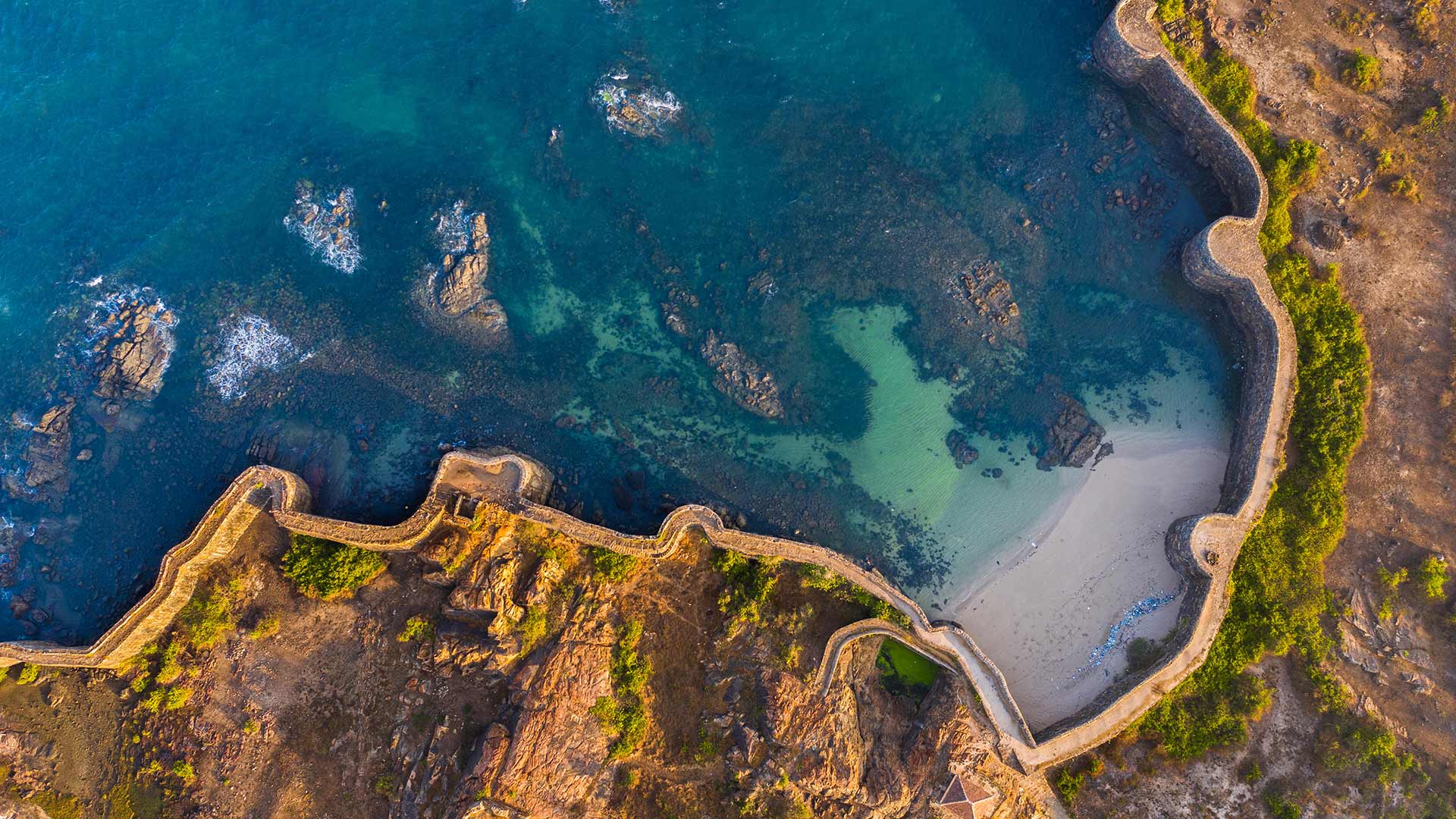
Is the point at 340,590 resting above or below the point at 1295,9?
below

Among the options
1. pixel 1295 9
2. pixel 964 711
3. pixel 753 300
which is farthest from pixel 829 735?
pixel 1295 9

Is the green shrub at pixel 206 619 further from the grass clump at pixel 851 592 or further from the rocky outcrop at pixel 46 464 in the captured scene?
the grass clump at pixel 851 592

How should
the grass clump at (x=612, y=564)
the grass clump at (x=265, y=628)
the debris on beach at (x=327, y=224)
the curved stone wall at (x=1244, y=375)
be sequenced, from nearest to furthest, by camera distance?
the curved stone wall at (x=1244, y=375)
the grass clump at (x=265, y=628)
the grass clump at (x=612, y=564)
the debris on beach at (x=327, y=224)

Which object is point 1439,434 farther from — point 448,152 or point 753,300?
point 448,152

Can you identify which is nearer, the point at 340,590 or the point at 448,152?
the point at 340,590

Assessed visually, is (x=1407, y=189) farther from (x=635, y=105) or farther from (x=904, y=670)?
(x=635, y=105)

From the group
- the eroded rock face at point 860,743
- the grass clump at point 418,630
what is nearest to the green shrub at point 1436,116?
the eroded rock face at point 860,743

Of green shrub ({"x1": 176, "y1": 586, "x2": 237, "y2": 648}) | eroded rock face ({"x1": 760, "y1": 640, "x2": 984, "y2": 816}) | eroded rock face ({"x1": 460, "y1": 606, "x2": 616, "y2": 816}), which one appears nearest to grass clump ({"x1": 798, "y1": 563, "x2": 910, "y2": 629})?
eroded rock face ({"x1": 760, "y1": 640, "x2": 984, "y2": 816})
